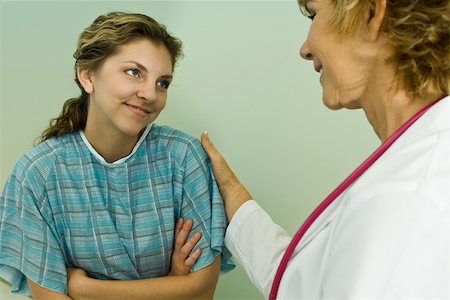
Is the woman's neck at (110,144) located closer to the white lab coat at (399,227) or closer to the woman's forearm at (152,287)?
the woman's forearm at (152,287)

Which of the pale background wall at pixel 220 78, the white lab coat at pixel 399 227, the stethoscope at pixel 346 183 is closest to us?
the white lab coat at pixel 399 227

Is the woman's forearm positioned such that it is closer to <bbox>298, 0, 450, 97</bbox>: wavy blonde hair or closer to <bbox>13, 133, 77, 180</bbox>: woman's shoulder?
<bbox>13, 133, 77, 180</bbox>: woman's shoulder

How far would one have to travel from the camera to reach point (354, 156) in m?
1.83

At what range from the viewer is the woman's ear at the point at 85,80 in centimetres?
144

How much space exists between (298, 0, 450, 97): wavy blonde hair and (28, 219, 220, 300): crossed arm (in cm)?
69

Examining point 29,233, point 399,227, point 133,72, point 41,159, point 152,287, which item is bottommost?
point 152,287

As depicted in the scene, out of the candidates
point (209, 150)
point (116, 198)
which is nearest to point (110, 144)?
point (116, 198)

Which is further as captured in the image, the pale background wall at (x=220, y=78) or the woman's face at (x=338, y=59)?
the pale background wall at (x=220, y=78)

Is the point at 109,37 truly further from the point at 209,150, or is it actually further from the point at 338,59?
the point at 338,59

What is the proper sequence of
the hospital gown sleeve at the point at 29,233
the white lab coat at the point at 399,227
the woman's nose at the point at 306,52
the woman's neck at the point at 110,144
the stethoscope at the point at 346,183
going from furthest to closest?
the woman's neck at the point at 110,144
the hospital gown sleeve at the point at 29,233
the woman's nose at the point at 306,52
the stethoscope at the point at 346,183
the white lab coat at the point at 399,227

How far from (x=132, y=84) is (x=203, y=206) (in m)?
0.35

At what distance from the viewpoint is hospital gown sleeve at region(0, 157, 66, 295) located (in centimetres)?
136

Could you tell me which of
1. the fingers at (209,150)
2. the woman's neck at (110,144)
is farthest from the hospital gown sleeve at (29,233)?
the fingers at (209,150)

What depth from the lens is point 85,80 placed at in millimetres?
1451
